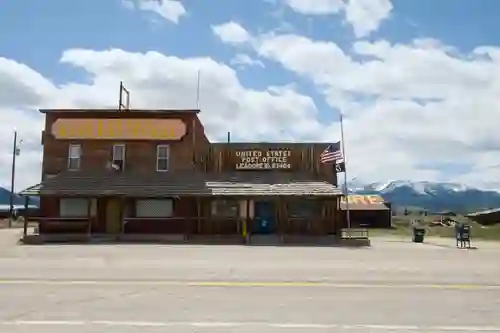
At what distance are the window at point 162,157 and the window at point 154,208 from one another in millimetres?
2023

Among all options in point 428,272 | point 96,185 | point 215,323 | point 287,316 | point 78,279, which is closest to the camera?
point 215,323

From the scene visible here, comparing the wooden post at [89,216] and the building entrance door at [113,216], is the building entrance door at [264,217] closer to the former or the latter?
the building entrance door at [113,216]

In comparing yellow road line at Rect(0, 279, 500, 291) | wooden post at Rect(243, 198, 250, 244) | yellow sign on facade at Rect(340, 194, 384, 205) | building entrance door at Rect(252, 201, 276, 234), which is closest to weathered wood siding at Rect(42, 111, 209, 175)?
wooden post at Rect(243, 198, 250, 244)

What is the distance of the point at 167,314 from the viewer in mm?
8516

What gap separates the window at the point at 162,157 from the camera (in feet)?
109

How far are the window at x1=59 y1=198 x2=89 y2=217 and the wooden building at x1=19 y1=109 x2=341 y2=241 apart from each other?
0.05 metres

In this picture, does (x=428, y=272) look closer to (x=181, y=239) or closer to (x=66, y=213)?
(x=181, y=239)

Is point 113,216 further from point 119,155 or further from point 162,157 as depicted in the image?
point 162,157

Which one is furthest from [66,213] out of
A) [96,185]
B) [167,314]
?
[167,314]

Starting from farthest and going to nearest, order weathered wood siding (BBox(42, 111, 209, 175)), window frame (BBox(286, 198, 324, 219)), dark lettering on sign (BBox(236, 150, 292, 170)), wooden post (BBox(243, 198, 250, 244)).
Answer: dark lettering on sign (BBox(236, 150, 292, 170)) → weathered wood siding (BBox(42, 111, 209, 175)) → window frame (BBox(286, 198, 324, 219)) → wooden post (BBox(243, 198, 250, 244))

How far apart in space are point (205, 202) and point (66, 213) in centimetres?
752

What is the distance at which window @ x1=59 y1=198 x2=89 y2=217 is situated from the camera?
32.4 metres

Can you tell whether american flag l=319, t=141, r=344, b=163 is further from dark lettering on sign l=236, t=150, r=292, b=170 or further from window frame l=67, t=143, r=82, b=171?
window frame l=67, t=143, r=82, b=171

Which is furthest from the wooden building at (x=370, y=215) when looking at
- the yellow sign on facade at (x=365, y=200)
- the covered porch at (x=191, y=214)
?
the covered porch at (x=191, y=214)
